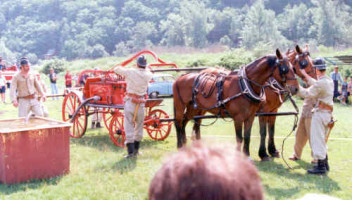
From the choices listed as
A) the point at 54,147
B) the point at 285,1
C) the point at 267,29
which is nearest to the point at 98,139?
the point at 54,147

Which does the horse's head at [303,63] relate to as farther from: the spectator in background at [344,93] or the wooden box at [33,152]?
the spectator in background at [344,93]

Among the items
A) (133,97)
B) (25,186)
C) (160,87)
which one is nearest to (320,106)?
(133,97)

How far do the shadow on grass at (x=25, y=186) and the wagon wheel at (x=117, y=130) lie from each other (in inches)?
96.4

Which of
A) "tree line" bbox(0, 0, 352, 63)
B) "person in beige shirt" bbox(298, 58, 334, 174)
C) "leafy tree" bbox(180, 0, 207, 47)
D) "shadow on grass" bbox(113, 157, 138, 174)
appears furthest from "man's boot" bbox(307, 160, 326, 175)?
"leafy tree" bbox(180, 0, 207, 47)

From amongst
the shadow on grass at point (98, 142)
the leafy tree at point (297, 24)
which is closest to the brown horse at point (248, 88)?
the shadow on grass at point (98, 142)

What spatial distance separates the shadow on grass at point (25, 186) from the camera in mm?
5125

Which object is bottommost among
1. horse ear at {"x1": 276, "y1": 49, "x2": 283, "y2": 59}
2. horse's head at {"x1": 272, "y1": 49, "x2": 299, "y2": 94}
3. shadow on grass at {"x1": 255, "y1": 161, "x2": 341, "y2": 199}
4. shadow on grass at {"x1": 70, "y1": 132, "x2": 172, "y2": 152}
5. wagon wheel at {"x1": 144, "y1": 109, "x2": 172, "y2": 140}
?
shadow on grass at {"x1": 255, "y1": 161, "x2": 341, "y2": 199}

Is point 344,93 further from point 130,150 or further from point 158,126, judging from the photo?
point 130,150

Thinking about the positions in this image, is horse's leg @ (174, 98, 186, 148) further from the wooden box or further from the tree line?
the tree line

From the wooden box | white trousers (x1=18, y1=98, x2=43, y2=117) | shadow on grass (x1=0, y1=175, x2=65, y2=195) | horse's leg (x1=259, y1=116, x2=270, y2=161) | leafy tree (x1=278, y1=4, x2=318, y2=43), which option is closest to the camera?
shadow on grass (x1=0, y1=175, x2=65, y2=195)

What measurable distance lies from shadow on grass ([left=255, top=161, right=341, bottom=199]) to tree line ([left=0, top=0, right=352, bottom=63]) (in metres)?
56.8

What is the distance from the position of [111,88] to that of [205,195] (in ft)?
25.6

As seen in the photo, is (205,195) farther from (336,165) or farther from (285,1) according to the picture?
(285,1)

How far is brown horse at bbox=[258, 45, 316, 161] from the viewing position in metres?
6.80
